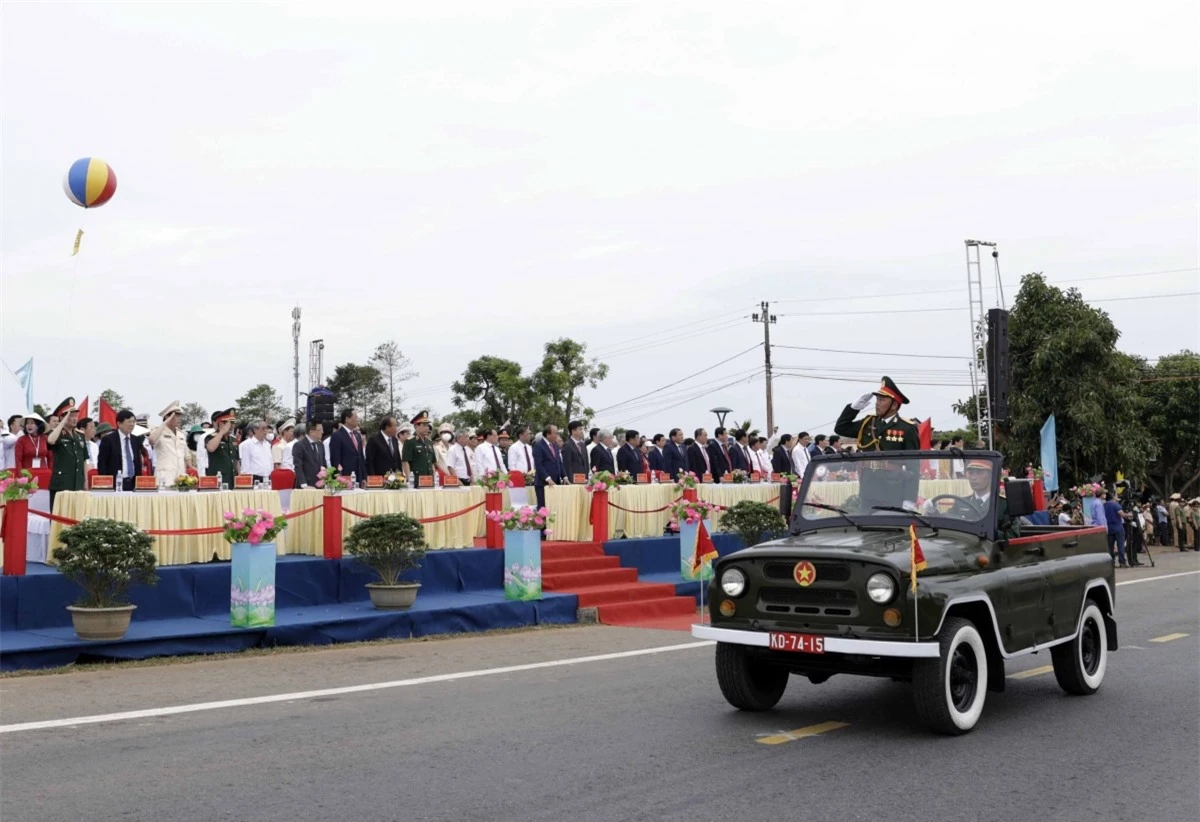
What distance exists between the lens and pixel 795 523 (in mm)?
8797

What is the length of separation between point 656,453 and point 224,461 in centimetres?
943

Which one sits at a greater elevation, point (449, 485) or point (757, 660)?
point (449, 485)

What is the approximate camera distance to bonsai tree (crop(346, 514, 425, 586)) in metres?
14.0

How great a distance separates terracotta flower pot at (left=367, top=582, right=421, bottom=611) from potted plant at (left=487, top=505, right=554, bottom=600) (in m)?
1.75

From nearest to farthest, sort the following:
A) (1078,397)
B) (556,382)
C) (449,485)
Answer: (449,485) → (1078,397) → (556,382)

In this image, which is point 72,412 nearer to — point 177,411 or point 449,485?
point 177,411

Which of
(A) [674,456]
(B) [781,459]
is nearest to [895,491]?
(A) [674,456]

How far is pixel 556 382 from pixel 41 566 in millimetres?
31788

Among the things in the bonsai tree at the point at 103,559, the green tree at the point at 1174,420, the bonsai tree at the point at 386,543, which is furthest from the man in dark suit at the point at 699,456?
the green tree at the point at 1174,420

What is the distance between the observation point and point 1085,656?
31.4 feet

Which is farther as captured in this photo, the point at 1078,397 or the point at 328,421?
the point at 1078,397

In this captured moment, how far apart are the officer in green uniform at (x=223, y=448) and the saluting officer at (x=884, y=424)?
10.2m

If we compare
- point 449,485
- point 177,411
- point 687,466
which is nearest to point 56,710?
point 177,411

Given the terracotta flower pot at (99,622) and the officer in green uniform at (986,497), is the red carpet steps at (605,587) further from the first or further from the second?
the officer in green uniform at (986,497)
